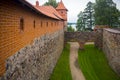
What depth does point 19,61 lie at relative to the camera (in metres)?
8.41

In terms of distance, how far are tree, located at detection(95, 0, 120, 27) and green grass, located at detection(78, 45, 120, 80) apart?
14635mm

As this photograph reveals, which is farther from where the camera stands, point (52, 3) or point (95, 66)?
point (52, 3)

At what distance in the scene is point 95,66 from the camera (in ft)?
85.5

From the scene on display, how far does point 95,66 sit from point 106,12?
78.5ft

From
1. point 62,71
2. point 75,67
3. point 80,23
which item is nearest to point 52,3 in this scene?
point 80,23

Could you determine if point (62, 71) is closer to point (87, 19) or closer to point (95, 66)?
point (95, 66)

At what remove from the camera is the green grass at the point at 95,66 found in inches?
857

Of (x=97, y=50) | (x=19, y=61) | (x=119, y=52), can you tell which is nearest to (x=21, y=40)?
(x=19, y=61)

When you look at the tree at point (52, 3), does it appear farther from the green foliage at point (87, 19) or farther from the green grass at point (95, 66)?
the green grass at point (95, 66)

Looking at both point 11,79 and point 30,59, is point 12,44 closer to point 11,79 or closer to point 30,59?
point 11,79

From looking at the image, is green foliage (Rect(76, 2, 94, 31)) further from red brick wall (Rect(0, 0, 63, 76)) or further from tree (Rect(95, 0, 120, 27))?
red brick wall (Rect(0, 0, 63, 76))

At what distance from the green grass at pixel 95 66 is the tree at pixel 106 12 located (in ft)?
48.0

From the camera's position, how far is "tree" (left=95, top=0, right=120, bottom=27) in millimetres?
47562

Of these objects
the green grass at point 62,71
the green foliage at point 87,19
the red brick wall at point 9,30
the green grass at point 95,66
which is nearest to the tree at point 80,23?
the green foliage at point 87,19
